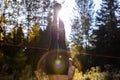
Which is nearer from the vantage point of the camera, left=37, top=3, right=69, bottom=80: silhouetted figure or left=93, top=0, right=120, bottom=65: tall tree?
left=37, top=3, right=69, bottom=80: silhouetted figure

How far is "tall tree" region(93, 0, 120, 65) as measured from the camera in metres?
33.2

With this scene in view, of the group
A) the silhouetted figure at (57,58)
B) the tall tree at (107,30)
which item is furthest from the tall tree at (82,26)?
the silhouetted figure at (57,58)

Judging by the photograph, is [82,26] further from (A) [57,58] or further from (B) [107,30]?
(A) [57,58]

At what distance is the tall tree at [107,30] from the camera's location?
33.2 m

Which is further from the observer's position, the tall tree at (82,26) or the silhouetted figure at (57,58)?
the tall tree at (82,26)

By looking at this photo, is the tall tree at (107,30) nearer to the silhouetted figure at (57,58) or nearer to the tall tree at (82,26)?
the tall tree at (82,26)

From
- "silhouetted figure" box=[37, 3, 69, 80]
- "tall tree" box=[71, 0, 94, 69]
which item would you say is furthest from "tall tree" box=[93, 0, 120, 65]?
"silhouetted figure" box=[37, 3, 69, 80]

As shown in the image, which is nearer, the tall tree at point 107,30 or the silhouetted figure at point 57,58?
the silhouetted figure at point 57,58

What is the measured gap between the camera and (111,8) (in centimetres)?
3609

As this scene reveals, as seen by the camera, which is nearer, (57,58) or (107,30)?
(57,58)

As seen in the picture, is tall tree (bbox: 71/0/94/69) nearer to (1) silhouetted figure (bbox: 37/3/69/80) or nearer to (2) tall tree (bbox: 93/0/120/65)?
(2) tall tree (bbox: 93/0/120/65)

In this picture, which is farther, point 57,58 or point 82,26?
point 82,26

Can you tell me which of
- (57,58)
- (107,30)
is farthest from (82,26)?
(57,58)

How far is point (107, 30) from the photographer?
112ft
